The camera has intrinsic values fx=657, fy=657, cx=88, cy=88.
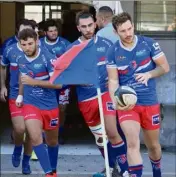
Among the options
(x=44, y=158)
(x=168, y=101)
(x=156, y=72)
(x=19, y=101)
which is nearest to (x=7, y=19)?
(x=168, y=101)

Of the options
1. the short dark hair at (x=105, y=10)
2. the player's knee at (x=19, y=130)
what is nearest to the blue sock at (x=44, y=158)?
the player's knee at (x=19, y=130)

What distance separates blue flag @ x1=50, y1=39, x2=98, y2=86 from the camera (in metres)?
6.45

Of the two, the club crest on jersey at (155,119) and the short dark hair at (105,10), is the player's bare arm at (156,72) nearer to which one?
the club crest on jersey at (155,119)

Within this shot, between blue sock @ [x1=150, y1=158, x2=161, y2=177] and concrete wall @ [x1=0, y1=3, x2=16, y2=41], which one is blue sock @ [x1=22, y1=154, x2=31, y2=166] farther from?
concrete wall @ [x1=0, y1=3, x2=16, y2=41]

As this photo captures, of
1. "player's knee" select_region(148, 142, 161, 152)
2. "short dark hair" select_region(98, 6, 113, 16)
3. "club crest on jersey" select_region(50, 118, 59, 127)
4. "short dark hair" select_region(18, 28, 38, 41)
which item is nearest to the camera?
"player's knee" select_region(148, 142, 161, 152)

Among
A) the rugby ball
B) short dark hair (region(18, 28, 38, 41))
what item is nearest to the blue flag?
the rugby ball

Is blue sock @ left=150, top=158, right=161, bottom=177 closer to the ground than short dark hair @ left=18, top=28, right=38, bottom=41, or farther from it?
closer to the ground

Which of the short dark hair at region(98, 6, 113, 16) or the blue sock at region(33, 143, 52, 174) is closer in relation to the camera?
the blue sock at region(33, 143, 52, 174)

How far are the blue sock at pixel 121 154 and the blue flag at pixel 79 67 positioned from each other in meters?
1.46

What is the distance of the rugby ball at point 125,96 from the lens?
6375mm

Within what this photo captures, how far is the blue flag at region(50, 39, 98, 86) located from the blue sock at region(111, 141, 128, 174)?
146 centimetres

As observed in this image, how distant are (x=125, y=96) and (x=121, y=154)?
1478 millimetres

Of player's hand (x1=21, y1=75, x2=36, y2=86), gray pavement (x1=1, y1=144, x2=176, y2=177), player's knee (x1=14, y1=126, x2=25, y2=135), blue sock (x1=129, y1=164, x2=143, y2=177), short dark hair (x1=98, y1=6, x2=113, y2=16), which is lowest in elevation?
gray pavement (x1=1, y1=144, x2=176, y2=177)

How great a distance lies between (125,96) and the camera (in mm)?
6375
